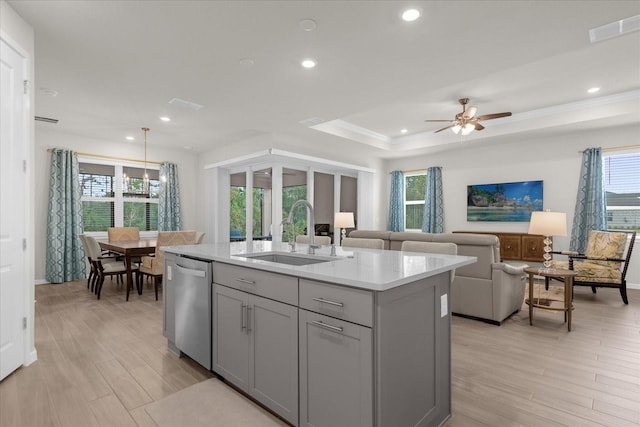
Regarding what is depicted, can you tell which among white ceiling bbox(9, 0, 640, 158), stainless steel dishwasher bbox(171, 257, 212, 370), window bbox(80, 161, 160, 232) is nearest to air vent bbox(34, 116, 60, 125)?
white ceiling bbox(9, 0, 640, 158)

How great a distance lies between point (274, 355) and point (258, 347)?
0.15m

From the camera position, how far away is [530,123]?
568cm

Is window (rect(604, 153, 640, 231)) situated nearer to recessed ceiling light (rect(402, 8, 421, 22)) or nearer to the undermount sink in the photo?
recessed ceiling light (rect(402, 8, 421, 22))

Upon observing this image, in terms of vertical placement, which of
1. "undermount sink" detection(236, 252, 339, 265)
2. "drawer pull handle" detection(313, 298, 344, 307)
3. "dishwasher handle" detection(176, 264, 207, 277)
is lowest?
"dishwasher handle" detection(176, 264, 207, 277)

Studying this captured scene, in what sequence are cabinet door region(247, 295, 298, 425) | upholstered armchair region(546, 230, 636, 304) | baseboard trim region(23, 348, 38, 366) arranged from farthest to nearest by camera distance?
upholstered armchair region(546, 230, 636, 304), baseboard trim region(23, 348, 38, 366), cabinet door region(247, 295, 298, 425)

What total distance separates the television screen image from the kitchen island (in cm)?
528

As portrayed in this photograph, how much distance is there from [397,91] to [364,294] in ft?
10.7

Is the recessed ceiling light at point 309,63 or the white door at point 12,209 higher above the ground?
the recessed ceiling light at point 309,63

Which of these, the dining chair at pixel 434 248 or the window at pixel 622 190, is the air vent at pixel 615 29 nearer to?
the dining chair at pixel 434 248

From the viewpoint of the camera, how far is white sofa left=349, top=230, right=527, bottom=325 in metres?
3.46

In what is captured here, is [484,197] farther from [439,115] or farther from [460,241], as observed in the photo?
[460,241]

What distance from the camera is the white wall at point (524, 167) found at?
566 centimetres

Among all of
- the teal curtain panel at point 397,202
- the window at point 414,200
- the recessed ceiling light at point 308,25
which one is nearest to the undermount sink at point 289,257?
the recessed ceiling light at point 308,25

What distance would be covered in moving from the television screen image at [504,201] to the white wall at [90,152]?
614 cm
